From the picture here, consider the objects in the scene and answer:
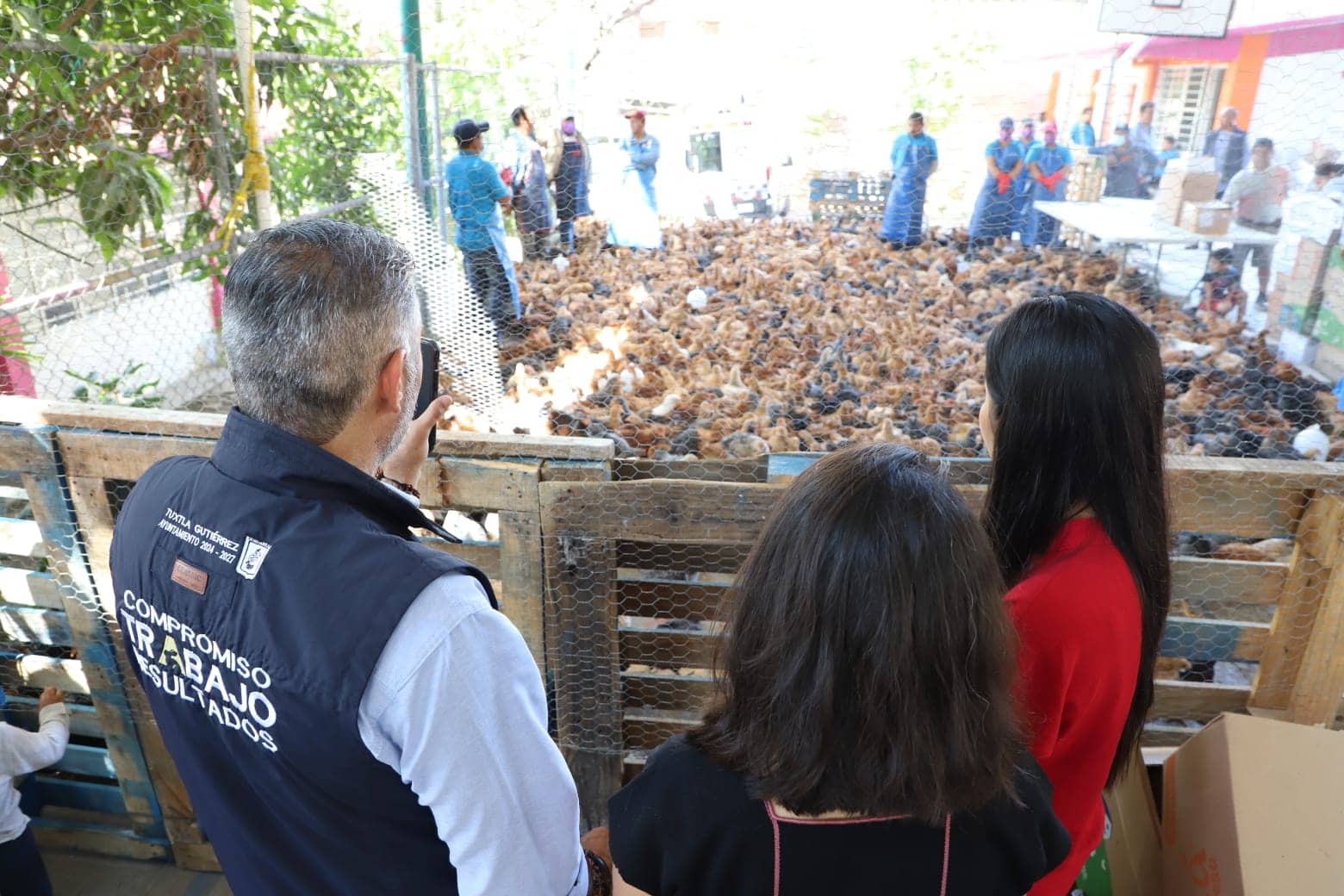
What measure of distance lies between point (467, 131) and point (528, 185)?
43 centimetres

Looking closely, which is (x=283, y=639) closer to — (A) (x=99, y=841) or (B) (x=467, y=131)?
(A) (x=99, y=841)

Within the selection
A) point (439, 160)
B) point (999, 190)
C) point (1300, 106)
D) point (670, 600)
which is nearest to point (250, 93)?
point (439, 160)

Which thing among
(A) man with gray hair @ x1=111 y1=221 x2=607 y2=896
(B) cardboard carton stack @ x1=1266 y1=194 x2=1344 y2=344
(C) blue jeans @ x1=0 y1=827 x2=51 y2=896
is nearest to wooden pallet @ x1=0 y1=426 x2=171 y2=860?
(C) blue jeans @ x1=0 y1=827 x2=51 y2=896

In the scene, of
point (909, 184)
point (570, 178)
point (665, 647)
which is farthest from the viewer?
point (909, 184)

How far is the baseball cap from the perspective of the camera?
4.01 metres

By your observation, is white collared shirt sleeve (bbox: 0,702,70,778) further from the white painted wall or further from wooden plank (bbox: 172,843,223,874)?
the white painted wall

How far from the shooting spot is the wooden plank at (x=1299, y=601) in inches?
61.7

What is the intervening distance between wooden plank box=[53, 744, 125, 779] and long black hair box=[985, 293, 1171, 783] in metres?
2.13

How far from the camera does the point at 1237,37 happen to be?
396 cm

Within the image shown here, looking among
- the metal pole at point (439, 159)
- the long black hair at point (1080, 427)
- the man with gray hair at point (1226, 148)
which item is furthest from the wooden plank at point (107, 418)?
the man with gray hair at point (1226, 148)

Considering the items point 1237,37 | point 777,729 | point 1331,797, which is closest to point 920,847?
point 777,729

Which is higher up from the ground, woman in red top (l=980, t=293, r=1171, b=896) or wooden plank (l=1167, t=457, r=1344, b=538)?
woman in red top (l=980, t=293, r=1171, b=896)

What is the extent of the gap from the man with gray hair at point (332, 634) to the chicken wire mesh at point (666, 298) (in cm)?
72

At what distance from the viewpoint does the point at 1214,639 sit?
1.75m
